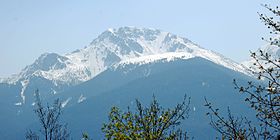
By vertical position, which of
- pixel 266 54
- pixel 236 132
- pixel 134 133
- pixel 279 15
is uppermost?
pixel 134 133

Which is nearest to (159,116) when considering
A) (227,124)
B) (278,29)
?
(227,124)

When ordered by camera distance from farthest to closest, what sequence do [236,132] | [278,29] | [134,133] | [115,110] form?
[115,110]
[134,133]
[236,132]
[278,29]

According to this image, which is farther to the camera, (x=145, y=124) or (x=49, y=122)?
(x=49, y=122)

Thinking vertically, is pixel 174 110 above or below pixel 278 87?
above

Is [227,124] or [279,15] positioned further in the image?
[227,124]

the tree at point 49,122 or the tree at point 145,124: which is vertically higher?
the tree at point 49,122

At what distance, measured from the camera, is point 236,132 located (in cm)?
1263

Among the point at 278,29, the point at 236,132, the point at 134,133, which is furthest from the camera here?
the point at 134,133

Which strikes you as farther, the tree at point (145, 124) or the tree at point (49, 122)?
the tree at point (49, 122)

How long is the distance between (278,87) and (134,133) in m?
12.4

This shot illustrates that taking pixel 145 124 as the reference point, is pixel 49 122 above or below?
above

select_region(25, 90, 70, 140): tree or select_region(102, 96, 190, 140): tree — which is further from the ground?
select_region(25, 90, 70, 140): tree

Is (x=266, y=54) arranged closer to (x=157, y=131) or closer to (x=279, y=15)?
(x=279, y=15)

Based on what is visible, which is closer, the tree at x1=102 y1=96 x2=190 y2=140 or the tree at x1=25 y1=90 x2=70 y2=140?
the tree at x1=102 y1=96 x2=190 y2=140
